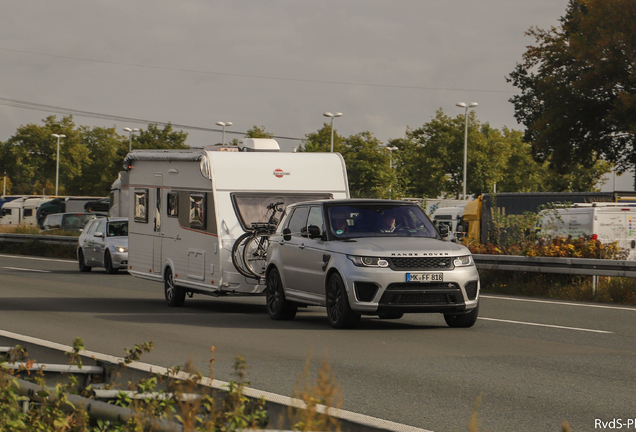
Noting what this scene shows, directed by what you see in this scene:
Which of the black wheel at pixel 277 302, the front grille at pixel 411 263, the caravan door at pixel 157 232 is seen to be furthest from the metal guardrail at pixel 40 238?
the front grille at pixel 411 263

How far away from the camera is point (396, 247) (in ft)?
38.7

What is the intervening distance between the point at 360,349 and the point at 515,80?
38.6 m

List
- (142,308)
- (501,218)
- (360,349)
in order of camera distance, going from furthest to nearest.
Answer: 1. (501,218)
2. (142,308)
3. (360,349)

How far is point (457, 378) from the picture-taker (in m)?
8.48

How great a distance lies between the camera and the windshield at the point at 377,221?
12672 mm

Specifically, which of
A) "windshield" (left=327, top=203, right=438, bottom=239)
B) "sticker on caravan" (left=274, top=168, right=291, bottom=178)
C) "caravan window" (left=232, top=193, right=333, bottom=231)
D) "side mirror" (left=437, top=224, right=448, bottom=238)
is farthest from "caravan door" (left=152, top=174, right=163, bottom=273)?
"side mirror" (left=437, top=224, right=448, bottom=238)

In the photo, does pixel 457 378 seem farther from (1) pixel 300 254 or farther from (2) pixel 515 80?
(2) pixel 515 80

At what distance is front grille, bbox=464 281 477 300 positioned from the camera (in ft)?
38.8

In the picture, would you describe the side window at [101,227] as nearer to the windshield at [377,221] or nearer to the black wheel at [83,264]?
the black wheel at [83,264]

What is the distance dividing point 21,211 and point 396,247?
240 ft

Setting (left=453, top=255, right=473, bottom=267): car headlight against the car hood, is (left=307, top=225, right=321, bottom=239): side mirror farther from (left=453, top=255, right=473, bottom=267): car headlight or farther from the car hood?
(left=453, top=255, right=473, bottom=267): car headlight

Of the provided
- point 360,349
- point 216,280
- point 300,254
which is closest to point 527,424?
point 360,349

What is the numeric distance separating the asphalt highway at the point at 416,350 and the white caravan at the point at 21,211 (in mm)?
64952

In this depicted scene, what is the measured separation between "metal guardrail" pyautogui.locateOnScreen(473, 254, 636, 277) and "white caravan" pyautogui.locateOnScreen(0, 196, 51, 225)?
212ft
